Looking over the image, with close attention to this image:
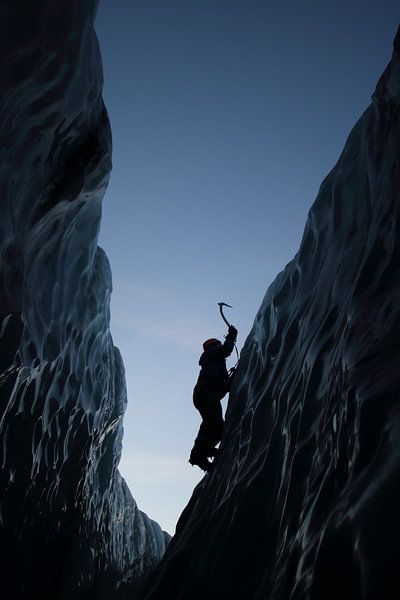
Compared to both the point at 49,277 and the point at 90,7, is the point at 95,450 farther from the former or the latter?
the point at 90,7

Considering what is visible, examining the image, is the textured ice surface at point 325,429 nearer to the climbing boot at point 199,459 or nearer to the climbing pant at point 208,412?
the climbing boot at point 199,459

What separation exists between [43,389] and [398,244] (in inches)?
186

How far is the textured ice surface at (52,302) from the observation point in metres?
4.24

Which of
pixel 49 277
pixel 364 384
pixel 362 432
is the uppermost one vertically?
pixel 49 277

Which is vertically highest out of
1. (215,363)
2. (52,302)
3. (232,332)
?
(52,302)

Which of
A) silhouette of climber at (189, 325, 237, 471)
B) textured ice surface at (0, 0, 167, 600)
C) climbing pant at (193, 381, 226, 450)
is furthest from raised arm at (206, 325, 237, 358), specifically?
textured ice surface at (0, 0, 167, 600)

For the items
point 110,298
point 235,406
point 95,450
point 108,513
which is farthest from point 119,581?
point 235,406

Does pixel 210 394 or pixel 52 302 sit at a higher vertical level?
pixel 52 302

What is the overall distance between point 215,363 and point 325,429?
3.54m

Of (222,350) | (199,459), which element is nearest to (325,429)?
(199,459)

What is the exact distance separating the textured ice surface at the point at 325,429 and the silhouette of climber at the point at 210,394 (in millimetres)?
365

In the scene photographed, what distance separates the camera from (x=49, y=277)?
232 inches

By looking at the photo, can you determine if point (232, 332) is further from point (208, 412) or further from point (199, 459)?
point (199, 459)

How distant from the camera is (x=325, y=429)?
2.34m
